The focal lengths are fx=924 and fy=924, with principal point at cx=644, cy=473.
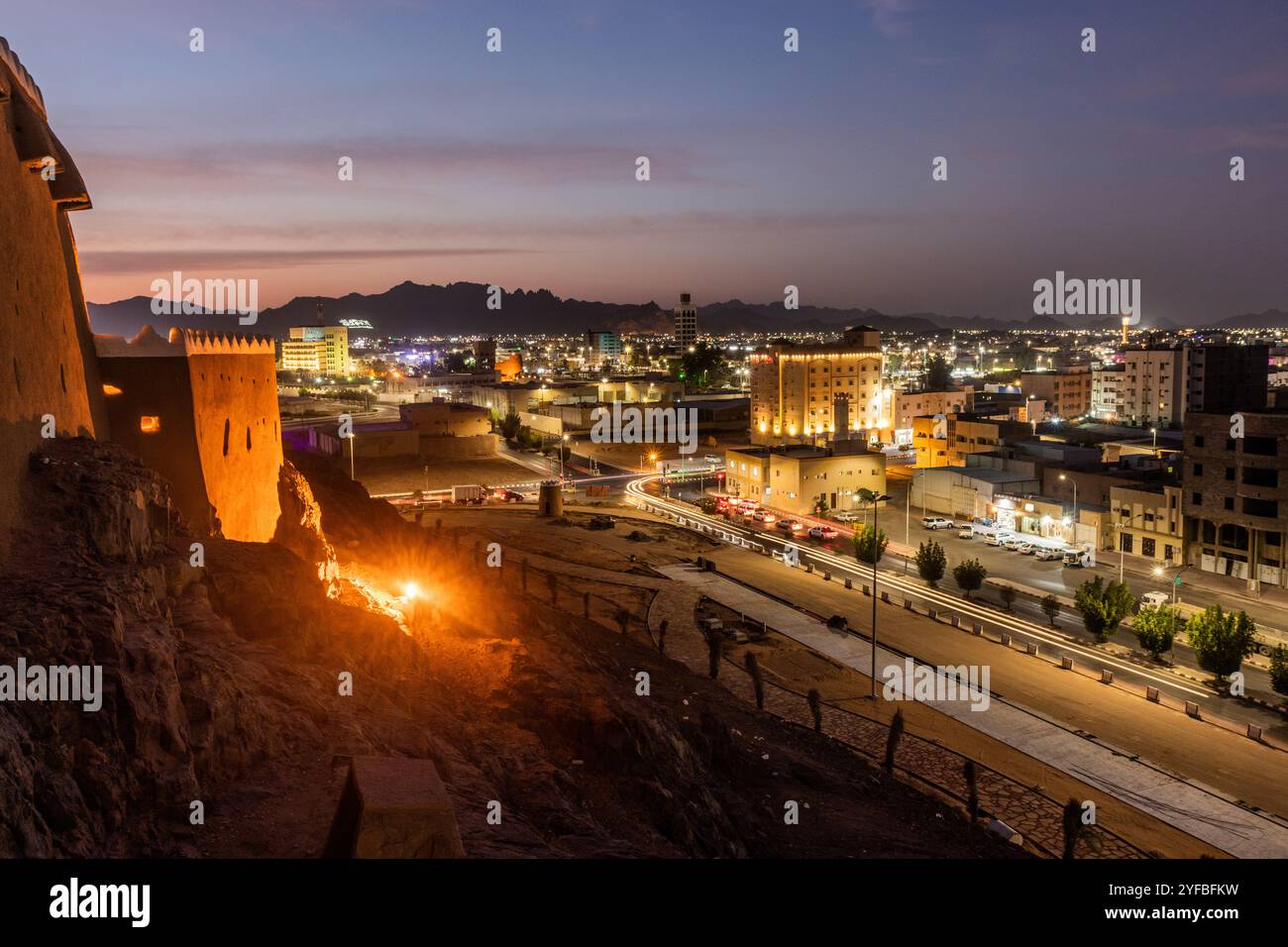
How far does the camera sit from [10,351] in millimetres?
14398

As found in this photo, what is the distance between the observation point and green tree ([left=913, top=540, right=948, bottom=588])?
42938 millimetres

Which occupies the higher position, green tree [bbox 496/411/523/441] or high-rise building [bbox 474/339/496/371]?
high-rise building [bbox 474/339/496/371]

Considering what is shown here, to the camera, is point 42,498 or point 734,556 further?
point 734,556

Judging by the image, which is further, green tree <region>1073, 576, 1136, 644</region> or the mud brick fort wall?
green tree <region>1073, 576, 1136, 644</region>

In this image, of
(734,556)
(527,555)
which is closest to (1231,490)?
(734,556)

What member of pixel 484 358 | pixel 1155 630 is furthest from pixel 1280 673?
pixel 484 358

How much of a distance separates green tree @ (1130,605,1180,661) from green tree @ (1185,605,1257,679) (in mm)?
1150

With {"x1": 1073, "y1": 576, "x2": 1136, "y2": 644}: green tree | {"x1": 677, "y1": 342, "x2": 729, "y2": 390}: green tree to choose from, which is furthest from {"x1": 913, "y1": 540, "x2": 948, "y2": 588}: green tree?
{"x1": 677, "y1": 342, "x2": 729, "y2": 390}: green tree

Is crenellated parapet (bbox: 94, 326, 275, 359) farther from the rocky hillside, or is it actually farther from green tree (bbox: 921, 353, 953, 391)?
green tree (bbox: 921, 353, 953, 391)

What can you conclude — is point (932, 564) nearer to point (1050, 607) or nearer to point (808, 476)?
point (1050, 607)

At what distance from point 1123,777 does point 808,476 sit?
37.8 m
